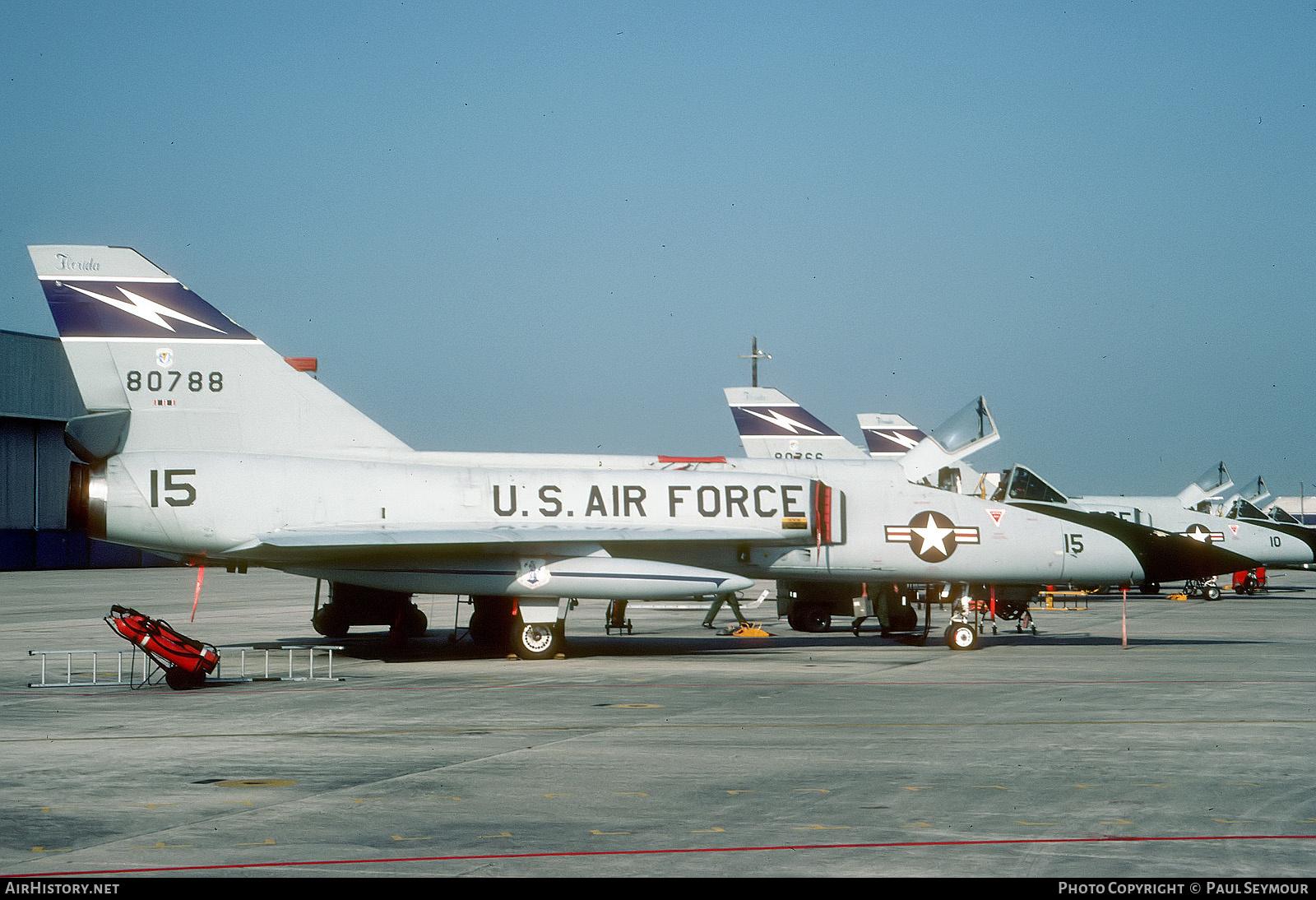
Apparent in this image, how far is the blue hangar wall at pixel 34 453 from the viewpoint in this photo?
5912 cm

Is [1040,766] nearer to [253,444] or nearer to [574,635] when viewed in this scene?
[253,444]

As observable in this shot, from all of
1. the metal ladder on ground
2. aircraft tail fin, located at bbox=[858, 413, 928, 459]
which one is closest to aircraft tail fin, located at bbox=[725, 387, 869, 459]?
aircraft tail fin, located at bbox=[858, 413, 928, 459]

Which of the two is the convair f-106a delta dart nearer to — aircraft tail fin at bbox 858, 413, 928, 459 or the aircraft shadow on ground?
the aircraft shadow on ground

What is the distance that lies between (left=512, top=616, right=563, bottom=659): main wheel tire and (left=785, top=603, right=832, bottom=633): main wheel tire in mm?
5401

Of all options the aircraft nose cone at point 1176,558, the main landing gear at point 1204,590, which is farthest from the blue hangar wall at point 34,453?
the aircraft nose cone at point 1176,558

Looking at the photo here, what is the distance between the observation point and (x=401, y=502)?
17922 millimetres

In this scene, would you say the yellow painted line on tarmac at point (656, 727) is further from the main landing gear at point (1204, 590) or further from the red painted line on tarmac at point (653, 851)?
the main landing gear at point (1204, 590)

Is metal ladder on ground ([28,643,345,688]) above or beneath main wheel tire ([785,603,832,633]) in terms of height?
beneath

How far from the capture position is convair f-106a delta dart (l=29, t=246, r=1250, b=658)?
1717cm

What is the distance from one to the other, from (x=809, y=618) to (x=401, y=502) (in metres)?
9.09

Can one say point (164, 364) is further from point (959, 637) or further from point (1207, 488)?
point (1207, 488)

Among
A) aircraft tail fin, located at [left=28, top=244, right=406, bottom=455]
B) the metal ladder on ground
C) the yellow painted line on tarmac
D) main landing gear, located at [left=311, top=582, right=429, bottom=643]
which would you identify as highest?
aircraft tail fin, located at [left=28, top=244, right=406, bottom=455]

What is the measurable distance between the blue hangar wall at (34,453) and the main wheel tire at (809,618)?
44.5m

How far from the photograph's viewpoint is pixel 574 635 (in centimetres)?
2398
